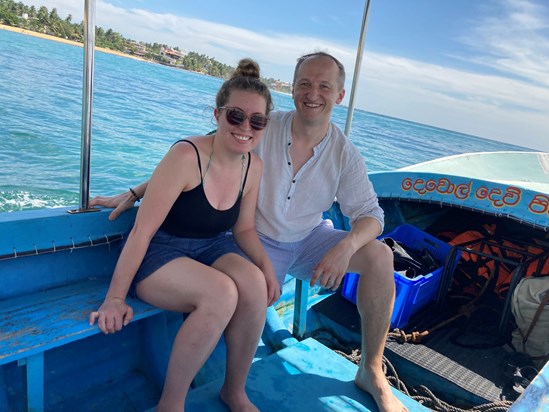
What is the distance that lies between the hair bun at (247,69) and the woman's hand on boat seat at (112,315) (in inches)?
37.2

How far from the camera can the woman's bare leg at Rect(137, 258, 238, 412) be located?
1.36 meters

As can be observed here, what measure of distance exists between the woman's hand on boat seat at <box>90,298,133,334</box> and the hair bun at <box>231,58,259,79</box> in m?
0.94

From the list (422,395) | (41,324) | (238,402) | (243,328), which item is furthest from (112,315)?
(422,395)

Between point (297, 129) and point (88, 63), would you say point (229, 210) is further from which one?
point (88, 63)

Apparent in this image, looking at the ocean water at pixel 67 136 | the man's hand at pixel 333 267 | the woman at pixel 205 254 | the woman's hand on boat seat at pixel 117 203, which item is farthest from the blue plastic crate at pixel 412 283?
the woman's hand on boat seat at pixel 117 203

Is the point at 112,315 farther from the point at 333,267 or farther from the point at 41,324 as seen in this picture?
the point at 333,267

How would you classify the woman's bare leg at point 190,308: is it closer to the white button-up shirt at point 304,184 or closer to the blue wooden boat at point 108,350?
the blue wooden boat at point 108,350

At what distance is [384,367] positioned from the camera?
86.4 inches

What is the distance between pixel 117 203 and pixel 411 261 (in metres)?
1.84

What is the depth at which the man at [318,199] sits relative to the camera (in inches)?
70.1

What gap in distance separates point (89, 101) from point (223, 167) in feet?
1.74

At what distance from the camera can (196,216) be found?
1575 mm

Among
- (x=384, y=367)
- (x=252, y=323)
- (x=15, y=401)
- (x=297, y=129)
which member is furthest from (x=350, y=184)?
(x=15, y=401)

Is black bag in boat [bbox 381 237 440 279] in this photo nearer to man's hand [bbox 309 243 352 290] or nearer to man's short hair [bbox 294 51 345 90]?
man's hand [bbox 309 243 352 290]
